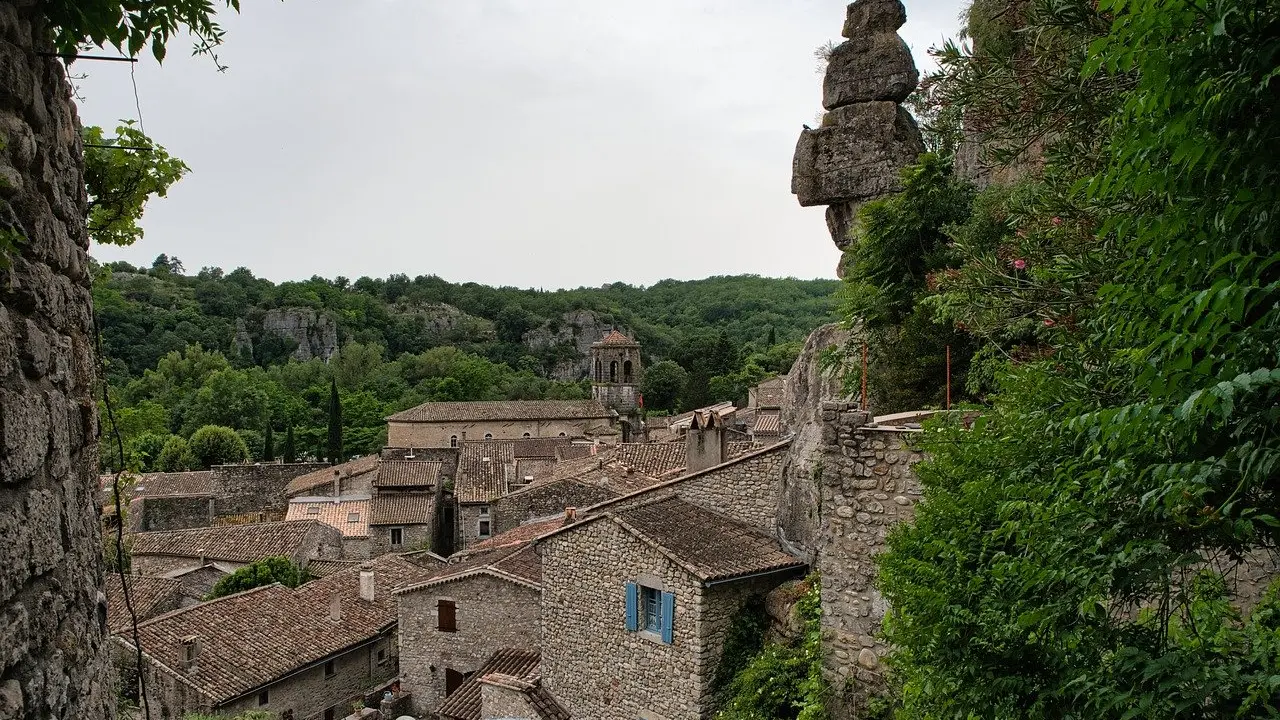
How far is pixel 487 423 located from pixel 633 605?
5755 cm

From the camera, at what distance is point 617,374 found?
82.0 metres

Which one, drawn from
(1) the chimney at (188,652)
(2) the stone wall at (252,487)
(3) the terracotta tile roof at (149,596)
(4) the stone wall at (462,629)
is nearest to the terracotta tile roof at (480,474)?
(2) the stone wall at (252,487)

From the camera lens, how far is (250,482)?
44.8 meters

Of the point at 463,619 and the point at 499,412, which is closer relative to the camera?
the point at 463,619

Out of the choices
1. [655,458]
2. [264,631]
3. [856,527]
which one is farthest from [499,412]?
[856,527]

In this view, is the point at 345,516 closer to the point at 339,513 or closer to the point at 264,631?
the point at 339,513

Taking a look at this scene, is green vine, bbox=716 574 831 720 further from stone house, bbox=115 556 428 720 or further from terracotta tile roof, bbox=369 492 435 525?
terracotta tile roof, bbox=369 492 435 525

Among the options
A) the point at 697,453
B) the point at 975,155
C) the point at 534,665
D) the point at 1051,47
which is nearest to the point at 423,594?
the point at 534,665

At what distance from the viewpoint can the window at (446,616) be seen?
20.3 metres

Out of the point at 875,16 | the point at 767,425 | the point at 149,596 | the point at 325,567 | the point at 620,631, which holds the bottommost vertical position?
the point at 325,567

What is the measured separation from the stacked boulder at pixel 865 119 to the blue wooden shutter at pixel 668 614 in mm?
Answer: 8606

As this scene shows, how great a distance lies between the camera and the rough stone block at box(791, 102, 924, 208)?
17.6 meters

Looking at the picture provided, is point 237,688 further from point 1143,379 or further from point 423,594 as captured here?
point 1143,379

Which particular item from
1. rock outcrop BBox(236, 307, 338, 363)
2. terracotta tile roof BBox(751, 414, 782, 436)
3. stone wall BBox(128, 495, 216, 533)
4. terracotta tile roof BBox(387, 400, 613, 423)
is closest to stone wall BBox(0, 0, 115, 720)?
terracotta tile roof BBox(751, 414, 782, 436)
